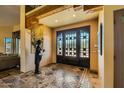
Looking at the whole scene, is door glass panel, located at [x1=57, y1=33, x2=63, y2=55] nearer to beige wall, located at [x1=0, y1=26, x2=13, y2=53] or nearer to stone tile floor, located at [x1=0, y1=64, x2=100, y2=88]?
beige wall, located at [x1=0, y1=26, x2=13, y2=53]

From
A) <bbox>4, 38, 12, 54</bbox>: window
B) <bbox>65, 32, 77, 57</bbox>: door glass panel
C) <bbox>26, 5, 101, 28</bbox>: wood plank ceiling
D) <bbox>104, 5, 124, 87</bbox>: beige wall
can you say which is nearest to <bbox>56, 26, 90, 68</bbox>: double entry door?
<bbox>65, 32, 77, 57</bbox>: door glass panel

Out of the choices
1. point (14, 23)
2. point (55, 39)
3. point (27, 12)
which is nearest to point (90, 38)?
point (55, 39)

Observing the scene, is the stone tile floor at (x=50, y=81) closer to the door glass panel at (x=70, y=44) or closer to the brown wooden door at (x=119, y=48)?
the brown wooden door at (x=119, y=48)

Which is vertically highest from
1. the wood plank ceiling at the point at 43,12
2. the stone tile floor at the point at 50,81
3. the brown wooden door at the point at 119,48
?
the wood plank ceiling at the point at 43,12

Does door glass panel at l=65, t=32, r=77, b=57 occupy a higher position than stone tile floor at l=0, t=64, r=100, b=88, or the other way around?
door glass panel at l=65, t=32, r=77, b=57

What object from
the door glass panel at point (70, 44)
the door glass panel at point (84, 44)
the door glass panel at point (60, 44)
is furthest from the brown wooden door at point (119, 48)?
the door glass panel at point (60, 44)

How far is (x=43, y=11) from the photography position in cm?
484

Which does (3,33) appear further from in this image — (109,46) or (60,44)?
(109,46)

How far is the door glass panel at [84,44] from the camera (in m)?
6.40

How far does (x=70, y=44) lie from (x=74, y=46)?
0.33 meters

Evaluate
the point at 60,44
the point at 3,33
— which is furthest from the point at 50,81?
the point at 3,33

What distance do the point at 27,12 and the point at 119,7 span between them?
13.3 ft

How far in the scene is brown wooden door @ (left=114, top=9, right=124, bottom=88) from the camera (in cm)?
272

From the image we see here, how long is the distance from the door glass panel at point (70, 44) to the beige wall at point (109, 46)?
13.5 ft
